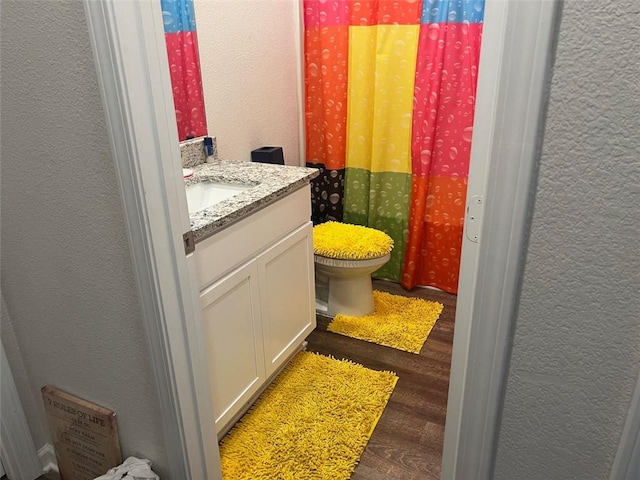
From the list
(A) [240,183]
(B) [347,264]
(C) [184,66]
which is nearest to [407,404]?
(B) [347,264]

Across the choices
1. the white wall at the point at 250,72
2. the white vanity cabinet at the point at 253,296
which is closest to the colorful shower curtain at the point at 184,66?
the white wall at the point at 250,72

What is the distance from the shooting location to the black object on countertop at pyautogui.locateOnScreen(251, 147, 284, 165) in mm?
2383

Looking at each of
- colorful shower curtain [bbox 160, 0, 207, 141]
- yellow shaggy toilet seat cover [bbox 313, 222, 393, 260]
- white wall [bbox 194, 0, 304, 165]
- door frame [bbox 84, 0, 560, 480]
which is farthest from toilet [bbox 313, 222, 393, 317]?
door frame [bbox 84, 0, 560, 480]

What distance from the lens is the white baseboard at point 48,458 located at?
1616mm

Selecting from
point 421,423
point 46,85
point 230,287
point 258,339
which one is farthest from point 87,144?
point 421,423

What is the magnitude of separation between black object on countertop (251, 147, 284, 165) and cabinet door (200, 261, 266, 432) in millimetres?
831

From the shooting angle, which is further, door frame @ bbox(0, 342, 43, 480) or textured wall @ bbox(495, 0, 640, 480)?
door frame @ bbox(0, 342, 43, 480)

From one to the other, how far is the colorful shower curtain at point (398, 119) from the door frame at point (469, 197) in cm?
174

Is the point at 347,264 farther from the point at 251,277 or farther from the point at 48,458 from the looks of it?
the point at 48,458

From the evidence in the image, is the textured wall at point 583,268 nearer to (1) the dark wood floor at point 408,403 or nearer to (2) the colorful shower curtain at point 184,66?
(1) the dark wood floor at point 408,403

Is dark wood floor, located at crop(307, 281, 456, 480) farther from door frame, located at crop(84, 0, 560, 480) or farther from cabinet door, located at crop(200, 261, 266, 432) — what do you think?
door frame, located at crop(84, 0, 560, 480)

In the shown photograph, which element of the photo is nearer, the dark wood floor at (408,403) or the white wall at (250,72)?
the dark wood floor at (408,403)

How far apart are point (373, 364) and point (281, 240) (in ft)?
2.46

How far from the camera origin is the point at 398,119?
8.56ft
